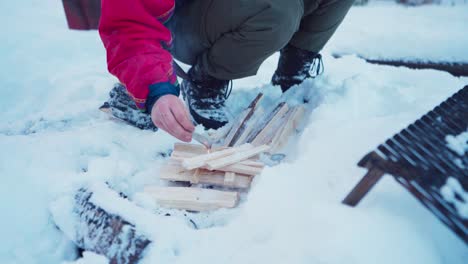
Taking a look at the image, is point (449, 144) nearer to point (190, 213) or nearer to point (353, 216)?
point (353, 216)

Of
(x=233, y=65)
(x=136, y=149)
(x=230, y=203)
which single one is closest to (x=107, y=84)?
(x=136, y=149)

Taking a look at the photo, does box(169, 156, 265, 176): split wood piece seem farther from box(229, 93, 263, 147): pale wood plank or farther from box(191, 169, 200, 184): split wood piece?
box(229, 93, 263, 147): pale wood plank

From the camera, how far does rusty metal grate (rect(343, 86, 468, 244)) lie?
1.05 metres

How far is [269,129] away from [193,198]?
0.71 m

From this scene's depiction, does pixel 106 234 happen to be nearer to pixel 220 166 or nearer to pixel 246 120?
pixel 220 166

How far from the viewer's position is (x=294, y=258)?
44.3 inches

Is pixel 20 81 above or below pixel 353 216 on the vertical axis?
below

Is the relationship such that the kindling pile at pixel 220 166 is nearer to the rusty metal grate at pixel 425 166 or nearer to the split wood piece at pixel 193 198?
the split wood piece at pixel 193 198

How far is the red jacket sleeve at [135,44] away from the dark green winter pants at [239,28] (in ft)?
1.43

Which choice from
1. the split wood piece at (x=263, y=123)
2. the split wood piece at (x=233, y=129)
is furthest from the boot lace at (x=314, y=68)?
the split wood piece at (x=233, y=129)

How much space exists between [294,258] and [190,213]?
1.91 ft

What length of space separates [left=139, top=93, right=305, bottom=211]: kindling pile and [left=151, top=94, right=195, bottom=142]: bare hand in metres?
0.20

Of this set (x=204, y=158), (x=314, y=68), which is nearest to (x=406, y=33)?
(x=314, y=68)

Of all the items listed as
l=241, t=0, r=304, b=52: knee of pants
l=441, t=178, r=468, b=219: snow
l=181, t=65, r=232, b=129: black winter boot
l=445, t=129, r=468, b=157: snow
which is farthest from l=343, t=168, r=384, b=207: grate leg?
l=181, t=65, r=232, b=129: black winter boot
